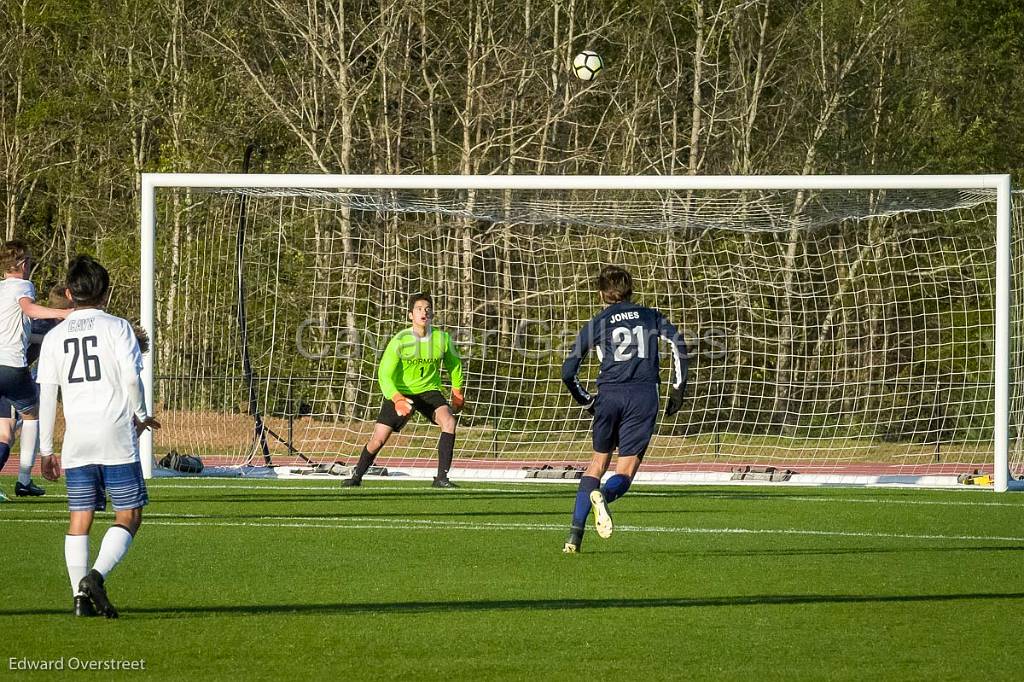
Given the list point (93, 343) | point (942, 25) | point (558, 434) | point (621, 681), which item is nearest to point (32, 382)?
point (93, 343)

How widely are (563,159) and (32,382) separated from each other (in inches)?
700

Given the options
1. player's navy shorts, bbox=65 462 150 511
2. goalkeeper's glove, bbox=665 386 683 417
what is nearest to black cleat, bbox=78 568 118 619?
player's navy shorts, bbox=65 462 150 511

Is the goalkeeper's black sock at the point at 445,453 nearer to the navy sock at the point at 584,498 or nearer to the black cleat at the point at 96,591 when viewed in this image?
the navy sock at the point at 584,498

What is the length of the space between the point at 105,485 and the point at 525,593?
231cm

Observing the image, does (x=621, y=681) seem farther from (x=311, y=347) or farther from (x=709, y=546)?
(x=311, y=347)

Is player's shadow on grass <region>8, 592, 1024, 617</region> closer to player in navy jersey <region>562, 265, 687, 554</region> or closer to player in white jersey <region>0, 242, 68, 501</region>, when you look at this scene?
player in navy jersey <region>562, 265, 687, 554</region>

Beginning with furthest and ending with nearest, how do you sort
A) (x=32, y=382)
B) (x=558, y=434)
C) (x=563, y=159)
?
(x=563, y=159), (x=558, y=434), (x=32, y=382)

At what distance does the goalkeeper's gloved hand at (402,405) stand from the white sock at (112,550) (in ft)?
24.4

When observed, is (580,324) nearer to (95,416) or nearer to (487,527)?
(487,527)

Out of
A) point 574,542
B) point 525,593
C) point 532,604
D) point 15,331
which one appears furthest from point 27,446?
point 532,604

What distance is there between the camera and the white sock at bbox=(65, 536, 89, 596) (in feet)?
22.5

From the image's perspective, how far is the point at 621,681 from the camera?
5.73 m

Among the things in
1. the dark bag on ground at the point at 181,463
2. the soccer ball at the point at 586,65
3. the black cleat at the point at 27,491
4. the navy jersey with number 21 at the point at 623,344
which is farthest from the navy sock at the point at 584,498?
the soccer ball at the point at 586,65

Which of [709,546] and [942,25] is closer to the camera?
[709,546]
